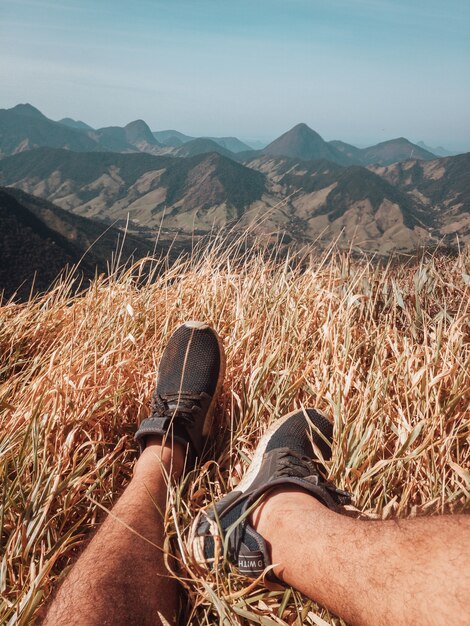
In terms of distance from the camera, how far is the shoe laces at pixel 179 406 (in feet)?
7.10

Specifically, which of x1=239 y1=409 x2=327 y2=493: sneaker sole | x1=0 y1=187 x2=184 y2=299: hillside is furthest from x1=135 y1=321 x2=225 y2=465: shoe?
x1=0 y1=187 x2=184 y2=299: hillside

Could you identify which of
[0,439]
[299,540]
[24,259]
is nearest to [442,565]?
[299,540]

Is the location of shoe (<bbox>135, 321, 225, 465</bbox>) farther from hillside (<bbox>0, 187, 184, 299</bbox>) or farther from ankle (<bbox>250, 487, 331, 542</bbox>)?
hillside (<bbox>0, 187, 184, 299</bbox>)

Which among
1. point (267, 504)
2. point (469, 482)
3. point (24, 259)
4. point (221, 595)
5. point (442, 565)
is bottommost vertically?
point (24, 259)

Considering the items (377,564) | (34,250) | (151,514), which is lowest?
(34,250)

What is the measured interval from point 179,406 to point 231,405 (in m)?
0.31

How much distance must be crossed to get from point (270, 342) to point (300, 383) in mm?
406

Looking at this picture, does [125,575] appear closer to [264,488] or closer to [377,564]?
[264,488]

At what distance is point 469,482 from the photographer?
167 centimetres

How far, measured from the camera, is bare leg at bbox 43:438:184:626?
1265mm

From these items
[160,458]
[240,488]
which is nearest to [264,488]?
[240,488]

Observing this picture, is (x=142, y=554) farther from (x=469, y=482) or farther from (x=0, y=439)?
(x=469, y=482)

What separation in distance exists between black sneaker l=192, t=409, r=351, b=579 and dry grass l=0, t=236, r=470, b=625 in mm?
71

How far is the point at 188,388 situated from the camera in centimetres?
234
